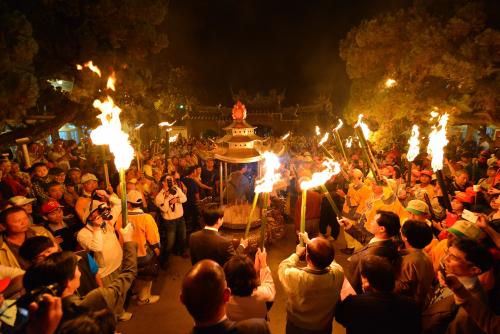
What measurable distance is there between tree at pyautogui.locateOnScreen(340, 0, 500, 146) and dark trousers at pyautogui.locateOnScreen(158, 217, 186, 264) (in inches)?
458

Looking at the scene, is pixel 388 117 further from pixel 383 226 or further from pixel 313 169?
pixel 383 226

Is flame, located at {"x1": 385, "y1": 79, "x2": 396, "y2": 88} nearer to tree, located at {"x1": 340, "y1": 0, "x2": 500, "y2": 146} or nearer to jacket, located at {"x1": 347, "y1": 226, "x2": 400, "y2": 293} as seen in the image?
tree, located at {"x1": 340, "y1": 0, "x2": 500, "y2": 146}

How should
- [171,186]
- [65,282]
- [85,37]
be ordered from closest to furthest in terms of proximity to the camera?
[65,282]
[171,186]
[85,37]

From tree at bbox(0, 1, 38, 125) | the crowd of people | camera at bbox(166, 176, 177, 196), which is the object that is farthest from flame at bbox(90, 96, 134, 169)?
tree at bbox(0, 1, 38, 125)

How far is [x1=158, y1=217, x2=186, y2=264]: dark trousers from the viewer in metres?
6.43

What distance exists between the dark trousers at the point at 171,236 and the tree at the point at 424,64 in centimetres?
1162

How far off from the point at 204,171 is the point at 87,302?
7719 mm

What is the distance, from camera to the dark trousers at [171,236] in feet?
21.1

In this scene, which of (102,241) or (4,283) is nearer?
(4,283)

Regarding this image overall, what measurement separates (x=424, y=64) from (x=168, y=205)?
1228cm

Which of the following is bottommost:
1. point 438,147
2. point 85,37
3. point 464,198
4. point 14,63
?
point 464,198

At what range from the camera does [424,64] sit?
12.3 m

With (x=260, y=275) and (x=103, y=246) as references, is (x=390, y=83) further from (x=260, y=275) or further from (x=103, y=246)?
(x=103, y=246)

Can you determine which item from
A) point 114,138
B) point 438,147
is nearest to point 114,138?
point 114,138
